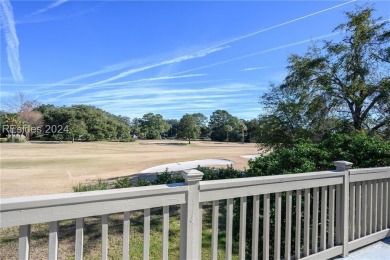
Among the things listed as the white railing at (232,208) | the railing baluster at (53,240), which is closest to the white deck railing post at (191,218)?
the white railing at (232,208)

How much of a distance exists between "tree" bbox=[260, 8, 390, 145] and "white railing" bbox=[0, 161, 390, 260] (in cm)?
502

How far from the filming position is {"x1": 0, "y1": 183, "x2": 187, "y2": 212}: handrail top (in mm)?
1299

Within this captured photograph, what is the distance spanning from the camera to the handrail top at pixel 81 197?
1.30m

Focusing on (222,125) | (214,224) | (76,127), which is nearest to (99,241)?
(214,224)

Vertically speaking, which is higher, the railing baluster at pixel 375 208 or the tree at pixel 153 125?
the tree at pixel 153 125

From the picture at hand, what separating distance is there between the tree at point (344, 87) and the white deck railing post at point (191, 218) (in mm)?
6630

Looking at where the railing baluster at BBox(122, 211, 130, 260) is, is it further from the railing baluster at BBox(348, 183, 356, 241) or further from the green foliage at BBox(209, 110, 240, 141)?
the green foliage at BBox(209, 110, 240, 141)

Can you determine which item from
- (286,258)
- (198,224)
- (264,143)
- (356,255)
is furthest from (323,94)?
(198,224)

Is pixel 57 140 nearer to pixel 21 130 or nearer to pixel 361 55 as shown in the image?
pixel 21 130

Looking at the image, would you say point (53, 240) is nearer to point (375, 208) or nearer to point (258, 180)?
point (258, 180)

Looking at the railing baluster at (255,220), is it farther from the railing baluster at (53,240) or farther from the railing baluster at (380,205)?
the railing baluster at (380,205)

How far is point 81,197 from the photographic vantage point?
1.46 metres

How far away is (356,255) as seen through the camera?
9.30 ft

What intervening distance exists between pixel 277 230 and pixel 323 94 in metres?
6.77
